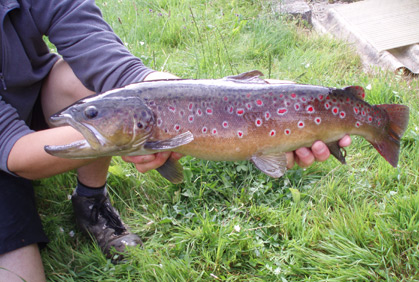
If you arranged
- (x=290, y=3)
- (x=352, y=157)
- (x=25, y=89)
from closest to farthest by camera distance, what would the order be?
1. (x=25, y=89)
2. (x=352, y=157)
3. (x=290, y=3)

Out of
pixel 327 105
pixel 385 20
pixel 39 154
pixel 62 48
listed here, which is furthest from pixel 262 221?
Answer: pixel 385 20

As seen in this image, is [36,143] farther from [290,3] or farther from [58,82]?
[290,3]

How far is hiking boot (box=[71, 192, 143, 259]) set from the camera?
2.55 metres

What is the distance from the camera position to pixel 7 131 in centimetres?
214

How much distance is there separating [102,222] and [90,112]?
112 centimetres

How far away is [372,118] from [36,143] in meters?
1.96

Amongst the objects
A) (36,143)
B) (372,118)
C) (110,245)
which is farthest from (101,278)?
(372,118)

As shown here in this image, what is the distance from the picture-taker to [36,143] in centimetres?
211

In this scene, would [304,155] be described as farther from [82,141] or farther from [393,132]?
[82,141]

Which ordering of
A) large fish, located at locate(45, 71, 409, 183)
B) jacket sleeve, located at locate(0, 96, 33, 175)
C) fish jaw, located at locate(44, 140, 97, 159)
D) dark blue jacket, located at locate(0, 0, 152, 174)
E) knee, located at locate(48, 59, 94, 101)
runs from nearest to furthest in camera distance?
fish jaw, located at locate(44, 140, 97, 159)
large fish, located at locate(45, 71, 409, 183)
jacket sleeve, located at locate(0, 96, 33, 175)
dark blue jacket, located at locate(0, 0, 152, 174)
knee, located at locate(48, 59, 94, 101)

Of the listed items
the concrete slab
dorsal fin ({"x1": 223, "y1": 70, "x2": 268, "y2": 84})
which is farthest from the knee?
the concrete slab

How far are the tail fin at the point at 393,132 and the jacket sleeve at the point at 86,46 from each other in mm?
1528

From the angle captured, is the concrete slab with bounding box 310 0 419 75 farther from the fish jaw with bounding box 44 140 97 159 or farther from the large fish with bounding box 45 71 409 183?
the fish jaw with bounding box 44 140 97 159

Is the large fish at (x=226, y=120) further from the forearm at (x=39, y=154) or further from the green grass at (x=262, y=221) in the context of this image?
the green grass at (x=262, y=221)
